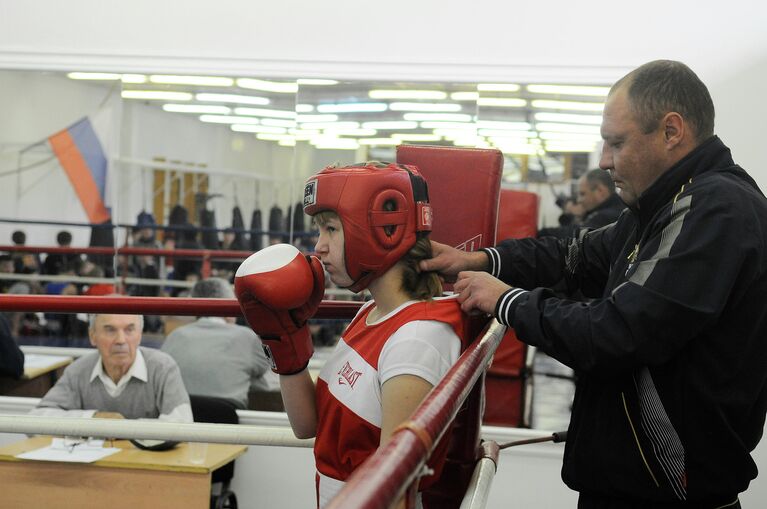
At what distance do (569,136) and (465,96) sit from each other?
164 cm

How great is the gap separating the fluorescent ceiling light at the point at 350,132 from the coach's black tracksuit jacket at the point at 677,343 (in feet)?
12.8

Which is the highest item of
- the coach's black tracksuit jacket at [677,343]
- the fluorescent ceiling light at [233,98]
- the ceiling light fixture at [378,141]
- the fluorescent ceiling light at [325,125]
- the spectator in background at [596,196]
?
the fluorescent ceiling light at [233,98]

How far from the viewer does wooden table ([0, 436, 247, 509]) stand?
9.39 feet

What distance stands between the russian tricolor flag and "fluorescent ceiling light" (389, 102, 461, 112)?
6.47 feet

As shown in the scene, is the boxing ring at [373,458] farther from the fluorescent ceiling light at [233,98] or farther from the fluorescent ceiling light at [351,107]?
the fluorescent ceiling light at [233,98]

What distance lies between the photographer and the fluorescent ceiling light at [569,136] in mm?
5683

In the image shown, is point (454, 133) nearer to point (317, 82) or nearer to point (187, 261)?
point (317, 82)

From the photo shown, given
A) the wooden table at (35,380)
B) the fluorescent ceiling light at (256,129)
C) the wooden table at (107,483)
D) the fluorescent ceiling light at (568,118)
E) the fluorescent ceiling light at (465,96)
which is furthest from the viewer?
the fluorescent ceiling light at (256,129)

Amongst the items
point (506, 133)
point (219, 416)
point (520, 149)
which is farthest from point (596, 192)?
point (219, 416)

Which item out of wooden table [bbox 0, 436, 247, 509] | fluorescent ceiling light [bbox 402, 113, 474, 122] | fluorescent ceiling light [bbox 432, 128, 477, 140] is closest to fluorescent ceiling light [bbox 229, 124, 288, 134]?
fluorescent ceiling light [bbox 402, 113, 474, 122]

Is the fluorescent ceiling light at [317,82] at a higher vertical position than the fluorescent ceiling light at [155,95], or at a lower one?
higher

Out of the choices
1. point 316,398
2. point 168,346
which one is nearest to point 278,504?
point 168,346

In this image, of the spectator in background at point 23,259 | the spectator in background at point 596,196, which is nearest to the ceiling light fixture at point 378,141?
the spectator in background at point 596,196

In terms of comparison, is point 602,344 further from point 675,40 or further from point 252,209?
point 252,209
